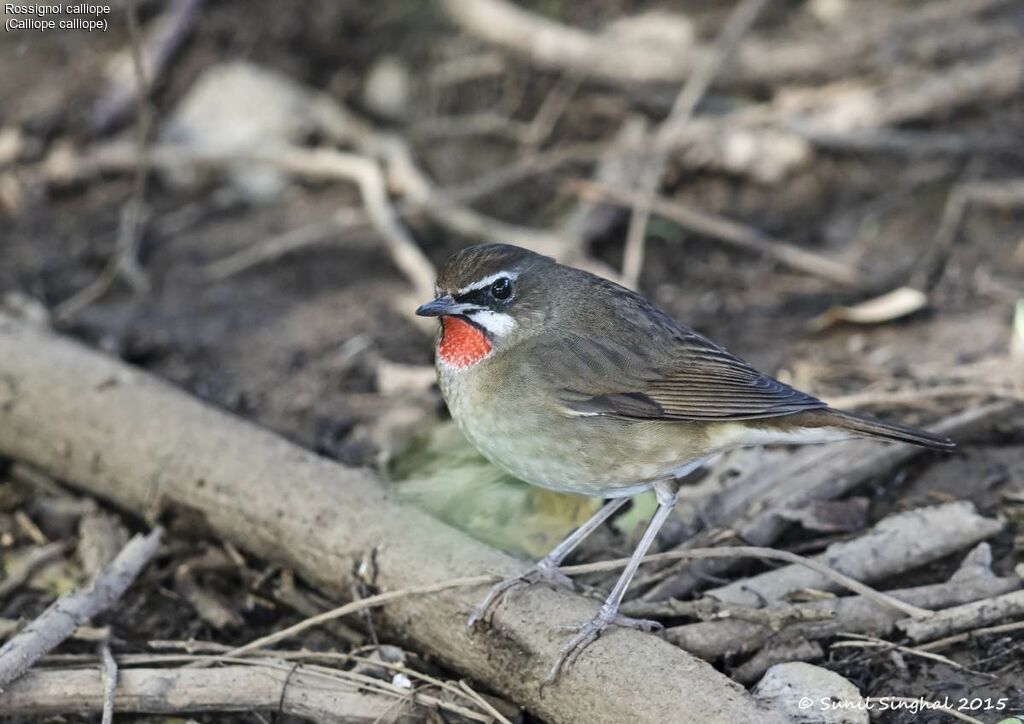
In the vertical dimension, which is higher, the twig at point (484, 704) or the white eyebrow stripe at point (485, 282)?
the white eyebrow stripe at point (485, 282)

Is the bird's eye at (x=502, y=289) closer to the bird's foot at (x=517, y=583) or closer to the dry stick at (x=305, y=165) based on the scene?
the bird's foot at (x=517, y=583)

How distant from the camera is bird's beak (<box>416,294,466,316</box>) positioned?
4477mm

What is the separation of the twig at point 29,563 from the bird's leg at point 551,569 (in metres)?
2.06

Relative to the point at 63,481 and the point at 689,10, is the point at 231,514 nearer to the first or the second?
the point at 63,481

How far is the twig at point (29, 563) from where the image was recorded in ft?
16.4

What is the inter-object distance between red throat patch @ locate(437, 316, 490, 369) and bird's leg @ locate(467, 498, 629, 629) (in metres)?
0.78

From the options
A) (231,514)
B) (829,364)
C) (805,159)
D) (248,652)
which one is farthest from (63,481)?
(805,159)

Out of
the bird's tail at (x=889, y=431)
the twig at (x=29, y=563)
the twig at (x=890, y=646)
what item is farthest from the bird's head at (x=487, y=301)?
the twig at (x=29, y=563)

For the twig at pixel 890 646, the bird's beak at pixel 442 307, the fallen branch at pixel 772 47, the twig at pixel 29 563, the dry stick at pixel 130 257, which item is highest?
the fallen branch at pixel 772 47

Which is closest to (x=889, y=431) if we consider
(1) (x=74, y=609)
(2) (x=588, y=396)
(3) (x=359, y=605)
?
(2) (x=588, y=396)

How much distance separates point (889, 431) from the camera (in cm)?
432

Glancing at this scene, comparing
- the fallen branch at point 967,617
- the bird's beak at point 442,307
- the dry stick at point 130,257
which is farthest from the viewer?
the dry stick at point 130,257

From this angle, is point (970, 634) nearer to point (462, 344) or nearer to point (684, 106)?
point (462, 344)

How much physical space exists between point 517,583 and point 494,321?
3.32ft
